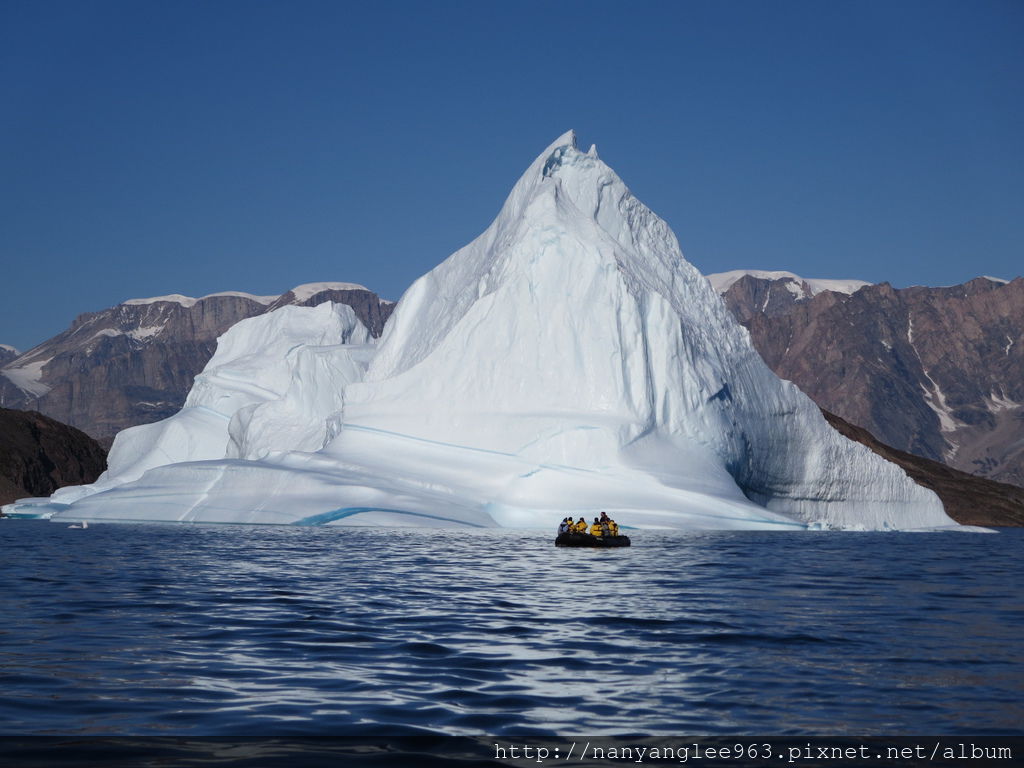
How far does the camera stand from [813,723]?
30.3 feet

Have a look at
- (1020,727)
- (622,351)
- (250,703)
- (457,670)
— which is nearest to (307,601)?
(457,670)

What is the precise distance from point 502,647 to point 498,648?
8 cm

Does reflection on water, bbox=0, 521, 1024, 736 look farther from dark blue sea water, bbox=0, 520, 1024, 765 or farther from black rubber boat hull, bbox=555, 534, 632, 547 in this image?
black rubber boat hull, bbox=555, 534, 632, 547

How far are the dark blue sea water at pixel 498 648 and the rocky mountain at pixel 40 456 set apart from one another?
108605 mm

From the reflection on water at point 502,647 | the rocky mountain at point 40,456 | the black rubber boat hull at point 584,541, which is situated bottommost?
the reflection on water at point 502,647

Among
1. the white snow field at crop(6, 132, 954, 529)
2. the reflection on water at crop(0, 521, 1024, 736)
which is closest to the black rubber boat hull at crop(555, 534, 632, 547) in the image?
the reflection on water at crop(0, 521, 1024, 736)

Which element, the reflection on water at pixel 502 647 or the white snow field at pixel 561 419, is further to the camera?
the white snow field at pixel 561 419

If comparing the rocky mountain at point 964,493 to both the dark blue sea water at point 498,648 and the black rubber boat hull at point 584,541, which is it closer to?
the black rubber boat hull at point 584,541

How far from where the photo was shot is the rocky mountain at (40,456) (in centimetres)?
12444

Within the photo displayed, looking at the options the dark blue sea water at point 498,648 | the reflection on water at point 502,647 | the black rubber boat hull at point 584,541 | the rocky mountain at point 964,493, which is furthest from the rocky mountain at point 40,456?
the dark blue sea water at point 498,648

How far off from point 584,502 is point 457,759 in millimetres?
29271

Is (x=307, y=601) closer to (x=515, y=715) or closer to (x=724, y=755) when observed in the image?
(x=515, y=715)

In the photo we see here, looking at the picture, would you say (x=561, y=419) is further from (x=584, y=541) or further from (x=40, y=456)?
(x=40, y=456)

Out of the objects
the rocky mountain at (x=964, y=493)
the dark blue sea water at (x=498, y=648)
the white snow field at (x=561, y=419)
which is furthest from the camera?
the rocky mountain at (x=964, y=493)
